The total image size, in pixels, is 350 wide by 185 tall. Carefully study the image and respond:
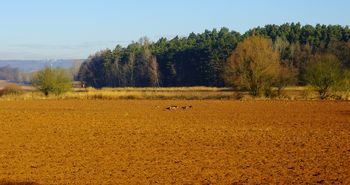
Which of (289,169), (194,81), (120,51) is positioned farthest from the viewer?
(120,51)


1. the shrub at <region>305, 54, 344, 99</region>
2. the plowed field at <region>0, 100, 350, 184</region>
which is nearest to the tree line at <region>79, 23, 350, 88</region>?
the shrub at <region>305, 54, 344, 99</region>

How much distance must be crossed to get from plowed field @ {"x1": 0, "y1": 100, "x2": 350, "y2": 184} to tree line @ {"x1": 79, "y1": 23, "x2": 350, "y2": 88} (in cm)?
6395

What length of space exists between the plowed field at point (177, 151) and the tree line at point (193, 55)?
6395 cm

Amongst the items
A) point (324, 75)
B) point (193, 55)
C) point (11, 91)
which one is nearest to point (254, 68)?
point (324, 75)

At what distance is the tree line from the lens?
350 feet

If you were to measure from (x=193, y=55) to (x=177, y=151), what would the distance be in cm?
10114

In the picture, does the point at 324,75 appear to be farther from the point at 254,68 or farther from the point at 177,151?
the point at 177,151

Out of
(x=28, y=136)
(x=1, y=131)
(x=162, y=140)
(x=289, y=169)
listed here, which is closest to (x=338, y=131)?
(x=162, y=140)

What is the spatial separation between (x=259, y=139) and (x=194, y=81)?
93.5 m

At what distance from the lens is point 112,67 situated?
135 metres

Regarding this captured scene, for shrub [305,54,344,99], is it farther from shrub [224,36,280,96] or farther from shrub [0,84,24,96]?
shrub [0,84,24,96]

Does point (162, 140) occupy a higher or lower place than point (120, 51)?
lower

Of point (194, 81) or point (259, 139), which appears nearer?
point (259, 139)

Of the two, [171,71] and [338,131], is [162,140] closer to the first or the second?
[338,131]
